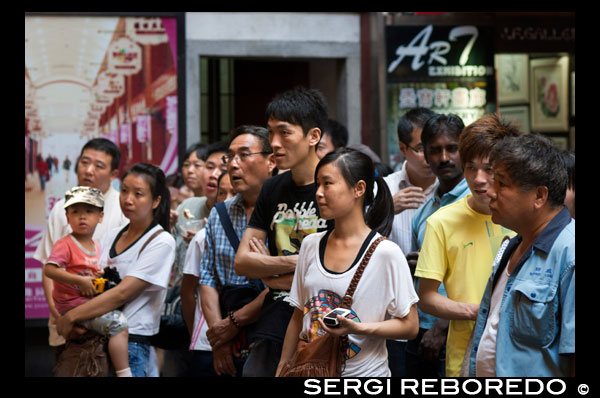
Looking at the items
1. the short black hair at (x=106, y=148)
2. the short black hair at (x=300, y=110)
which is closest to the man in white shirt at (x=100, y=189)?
the short black hair at (x=106, y=148)

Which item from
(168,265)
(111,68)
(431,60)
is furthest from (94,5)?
(168,265)

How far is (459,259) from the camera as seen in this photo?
4.31 m

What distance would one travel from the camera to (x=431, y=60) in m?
10.1

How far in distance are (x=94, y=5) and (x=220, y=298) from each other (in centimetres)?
622

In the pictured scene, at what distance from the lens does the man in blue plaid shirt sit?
492 centimetres

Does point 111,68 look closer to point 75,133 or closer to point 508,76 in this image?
point 75,133

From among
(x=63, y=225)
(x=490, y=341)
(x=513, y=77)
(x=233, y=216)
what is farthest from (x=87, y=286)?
(x=513, y=77)

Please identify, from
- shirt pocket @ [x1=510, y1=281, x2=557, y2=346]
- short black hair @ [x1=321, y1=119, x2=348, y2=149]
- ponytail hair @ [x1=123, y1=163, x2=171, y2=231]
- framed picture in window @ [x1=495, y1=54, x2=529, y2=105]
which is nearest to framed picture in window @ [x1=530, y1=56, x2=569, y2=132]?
framed picture in window @ [x1=495, y1=54, x2=529, y2=105]

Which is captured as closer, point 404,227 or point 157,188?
point 404,227

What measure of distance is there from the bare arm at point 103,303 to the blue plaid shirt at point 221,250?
526mm

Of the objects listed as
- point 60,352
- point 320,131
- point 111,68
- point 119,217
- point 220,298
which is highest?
point 111,68

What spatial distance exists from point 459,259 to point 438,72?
20.4 ft

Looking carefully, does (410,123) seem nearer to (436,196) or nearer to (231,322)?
(436,196)

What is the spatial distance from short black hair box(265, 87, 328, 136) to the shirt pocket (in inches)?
61.7
